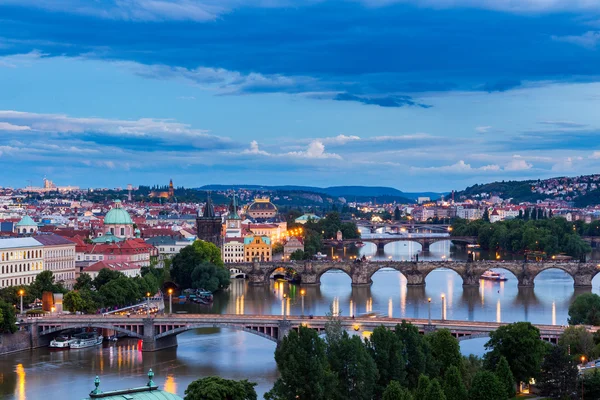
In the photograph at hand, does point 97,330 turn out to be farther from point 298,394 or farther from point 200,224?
point 200,224

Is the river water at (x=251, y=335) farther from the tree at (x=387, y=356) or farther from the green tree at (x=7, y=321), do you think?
the tree at (x=387, y=356)

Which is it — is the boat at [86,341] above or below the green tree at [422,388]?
below

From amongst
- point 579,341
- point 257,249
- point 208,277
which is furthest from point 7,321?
point 257,249

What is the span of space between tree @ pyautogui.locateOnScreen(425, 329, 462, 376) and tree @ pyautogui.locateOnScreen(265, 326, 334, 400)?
4539 mm

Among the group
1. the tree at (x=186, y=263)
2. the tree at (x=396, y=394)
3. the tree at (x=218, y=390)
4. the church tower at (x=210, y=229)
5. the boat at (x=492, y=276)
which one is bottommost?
the tree at (x=218, y=390)

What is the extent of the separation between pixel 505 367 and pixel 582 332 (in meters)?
8.78

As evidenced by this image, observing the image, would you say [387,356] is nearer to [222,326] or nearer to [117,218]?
[222,326]

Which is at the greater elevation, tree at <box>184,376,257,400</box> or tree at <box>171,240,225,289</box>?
tree at <box>171,240,225,289</box>

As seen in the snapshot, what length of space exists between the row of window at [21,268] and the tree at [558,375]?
3254 centimetres

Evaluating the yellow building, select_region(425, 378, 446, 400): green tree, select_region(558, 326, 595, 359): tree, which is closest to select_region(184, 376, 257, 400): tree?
select_region(425, 378, 446, 400): green tree

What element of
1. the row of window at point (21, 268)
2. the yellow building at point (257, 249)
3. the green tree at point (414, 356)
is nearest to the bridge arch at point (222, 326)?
the green tree at point (414, 356)

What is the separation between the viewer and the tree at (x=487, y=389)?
28.3m

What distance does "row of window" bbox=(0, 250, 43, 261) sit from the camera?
55816mm

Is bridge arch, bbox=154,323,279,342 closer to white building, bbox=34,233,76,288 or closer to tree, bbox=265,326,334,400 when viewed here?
tree, bbox=265,326,334,400
